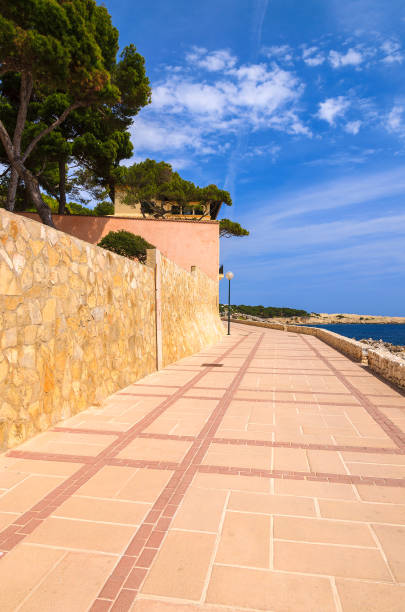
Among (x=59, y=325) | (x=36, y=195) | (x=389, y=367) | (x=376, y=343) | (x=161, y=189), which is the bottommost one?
(x=376, y=343)

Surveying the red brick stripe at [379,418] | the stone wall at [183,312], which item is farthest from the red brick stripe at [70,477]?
the stone wall at [183,312]

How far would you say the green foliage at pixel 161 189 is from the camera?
2611cm

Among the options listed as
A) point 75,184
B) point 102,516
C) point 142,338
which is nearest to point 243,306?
point 75,184

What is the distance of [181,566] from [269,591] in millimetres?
465

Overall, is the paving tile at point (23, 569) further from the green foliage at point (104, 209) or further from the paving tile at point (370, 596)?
the green foliage at point (104, 209)

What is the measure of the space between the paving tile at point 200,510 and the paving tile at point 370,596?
80 cm

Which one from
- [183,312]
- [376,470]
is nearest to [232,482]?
[376,470]

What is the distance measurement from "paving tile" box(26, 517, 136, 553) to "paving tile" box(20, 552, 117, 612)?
0.27ft

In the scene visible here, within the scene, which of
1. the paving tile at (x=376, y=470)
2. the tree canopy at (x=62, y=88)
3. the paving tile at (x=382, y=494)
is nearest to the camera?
the paving tile at (x=382, y=494)

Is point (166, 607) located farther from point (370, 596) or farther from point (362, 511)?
point (362, 511)

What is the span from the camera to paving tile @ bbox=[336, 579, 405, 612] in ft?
5.46

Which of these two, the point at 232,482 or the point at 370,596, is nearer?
the point at 370,596

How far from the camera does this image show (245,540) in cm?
216

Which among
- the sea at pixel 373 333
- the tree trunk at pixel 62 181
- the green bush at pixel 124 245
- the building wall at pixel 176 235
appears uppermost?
the tree trunk at pixel 62 181
